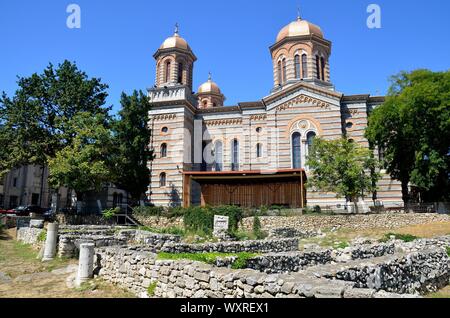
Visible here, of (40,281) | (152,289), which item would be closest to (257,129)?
(40,281)

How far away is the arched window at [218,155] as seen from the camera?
35844 millimetres

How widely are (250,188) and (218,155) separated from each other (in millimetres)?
8455

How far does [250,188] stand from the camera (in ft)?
94.6

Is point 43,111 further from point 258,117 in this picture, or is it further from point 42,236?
point 258,117

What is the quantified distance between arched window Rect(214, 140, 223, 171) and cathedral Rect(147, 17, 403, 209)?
109mm

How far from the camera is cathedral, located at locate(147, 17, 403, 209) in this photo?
29016 mm

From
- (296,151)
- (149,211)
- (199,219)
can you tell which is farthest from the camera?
(296,151)

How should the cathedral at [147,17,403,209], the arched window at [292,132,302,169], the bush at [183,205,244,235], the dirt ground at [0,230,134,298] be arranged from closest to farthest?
the dirt ground at [0,230,134,298]
the bush at [183,205,244,235]
the cathedral at [147,17,403,209]
the arched window at [292,132,302,169]

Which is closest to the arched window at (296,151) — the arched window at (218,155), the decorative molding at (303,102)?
the decorative molding at (303,102)

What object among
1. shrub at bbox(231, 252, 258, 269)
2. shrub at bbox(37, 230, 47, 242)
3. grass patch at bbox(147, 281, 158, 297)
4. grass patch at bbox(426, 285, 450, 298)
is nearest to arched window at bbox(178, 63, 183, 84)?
shrub at bbox(37, 230, 47, 242)

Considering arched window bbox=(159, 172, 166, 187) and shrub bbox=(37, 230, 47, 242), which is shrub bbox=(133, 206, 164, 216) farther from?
shrub bbox=(37, 230, 47, 242)

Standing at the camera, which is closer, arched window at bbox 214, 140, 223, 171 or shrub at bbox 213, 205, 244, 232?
shrub at bbox 213, 205, 244, 232
